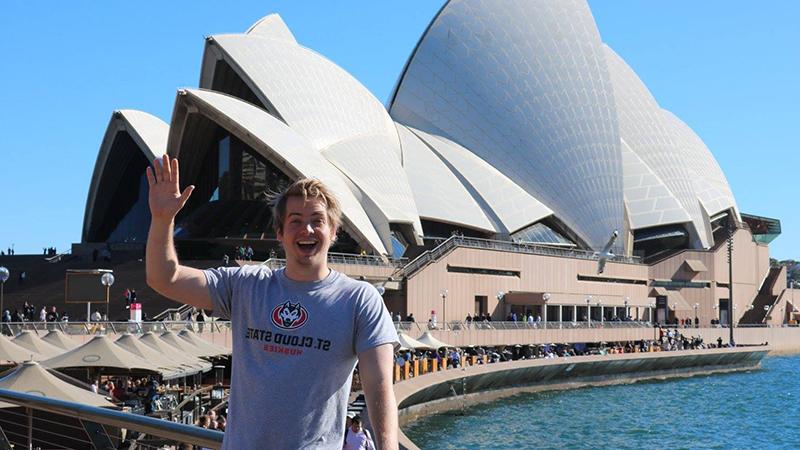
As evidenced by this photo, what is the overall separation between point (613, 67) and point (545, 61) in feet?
32.3

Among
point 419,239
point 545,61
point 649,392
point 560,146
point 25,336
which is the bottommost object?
point 649,392

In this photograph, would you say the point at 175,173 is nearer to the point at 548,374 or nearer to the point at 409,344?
the point at 409,344

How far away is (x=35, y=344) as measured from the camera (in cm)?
1545

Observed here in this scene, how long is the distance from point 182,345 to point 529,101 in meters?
34.7

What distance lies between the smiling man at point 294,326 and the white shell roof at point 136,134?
39760 mm

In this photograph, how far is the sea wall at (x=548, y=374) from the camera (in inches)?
917

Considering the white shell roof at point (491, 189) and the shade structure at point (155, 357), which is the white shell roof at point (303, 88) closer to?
the white shell roof at point (491, 189)

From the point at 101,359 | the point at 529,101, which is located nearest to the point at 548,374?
the point at 101,359

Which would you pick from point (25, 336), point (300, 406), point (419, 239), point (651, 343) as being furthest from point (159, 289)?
point (651, 343)

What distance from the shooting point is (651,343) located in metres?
42.7

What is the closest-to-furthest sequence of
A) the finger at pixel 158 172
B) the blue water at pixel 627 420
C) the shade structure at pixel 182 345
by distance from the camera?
the finger at pixel 158 172 → the shade structure at pixel 182 345 → the blue water at pixel 627 420

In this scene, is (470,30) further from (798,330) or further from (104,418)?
(104,418)

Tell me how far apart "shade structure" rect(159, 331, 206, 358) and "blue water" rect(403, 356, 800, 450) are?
467cm

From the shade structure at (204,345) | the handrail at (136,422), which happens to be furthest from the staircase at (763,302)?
the handrail at (136,422)
